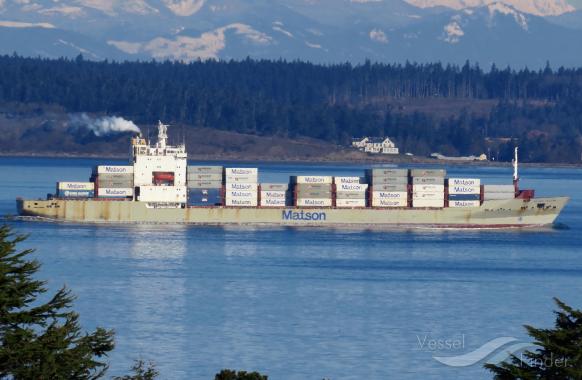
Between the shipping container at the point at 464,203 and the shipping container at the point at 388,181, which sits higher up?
the shipping container at the point at 388,181

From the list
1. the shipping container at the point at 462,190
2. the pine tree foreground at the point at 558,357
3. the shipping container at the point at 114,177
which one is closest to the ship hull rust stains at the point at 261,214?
the shipping container at the point at 462,190

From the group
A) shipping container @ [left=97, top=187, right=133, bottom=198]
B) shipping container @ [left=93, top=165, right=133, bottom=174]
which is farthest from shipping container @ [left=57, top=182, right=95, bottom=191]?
shipping container @ [left=93, top=165, right=133, bottom=174]

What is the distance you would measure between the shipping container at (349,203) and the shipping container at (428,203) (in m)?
3.14

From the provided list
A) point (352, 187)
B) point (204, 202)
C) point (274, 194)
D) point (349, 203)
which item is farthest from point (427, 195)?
point (204, 202)

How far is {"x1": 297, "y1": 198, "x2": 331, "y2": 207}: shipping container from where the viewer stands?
86.4 m

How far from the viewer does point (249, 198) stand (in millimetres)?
86125

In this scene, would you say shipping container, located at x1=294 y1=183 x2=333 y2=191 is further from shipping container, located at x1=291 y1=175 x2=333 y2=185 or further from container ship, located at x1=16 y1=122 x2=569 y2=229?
shipping container, located at x1=291 y1=175 x2=333 y2=185

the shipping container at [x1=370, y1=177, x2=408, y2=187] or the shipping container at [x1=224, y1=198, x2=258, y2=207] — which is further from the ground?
the shipping container at [x1=370, y1=177, x2=408, y2=187]

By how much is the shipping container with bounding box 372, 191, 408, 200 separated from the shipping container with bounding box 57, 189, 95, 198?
16.7m

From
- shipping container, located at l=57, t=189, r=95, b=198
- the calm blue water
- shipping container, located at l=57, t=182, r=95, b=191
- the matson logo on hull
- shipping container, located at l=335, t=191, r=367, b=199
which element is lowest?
the calm blue water

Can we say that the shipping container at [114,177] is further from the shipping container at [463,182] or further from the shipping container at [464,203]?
the shipping container at [464,203]

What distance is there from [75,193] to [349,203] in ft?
53.5

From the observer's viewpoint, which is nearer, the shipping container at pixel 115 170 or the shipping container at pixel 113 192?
the shipping container at pixel 115 170

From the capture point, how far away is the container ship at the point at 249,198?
85125 millimetres
